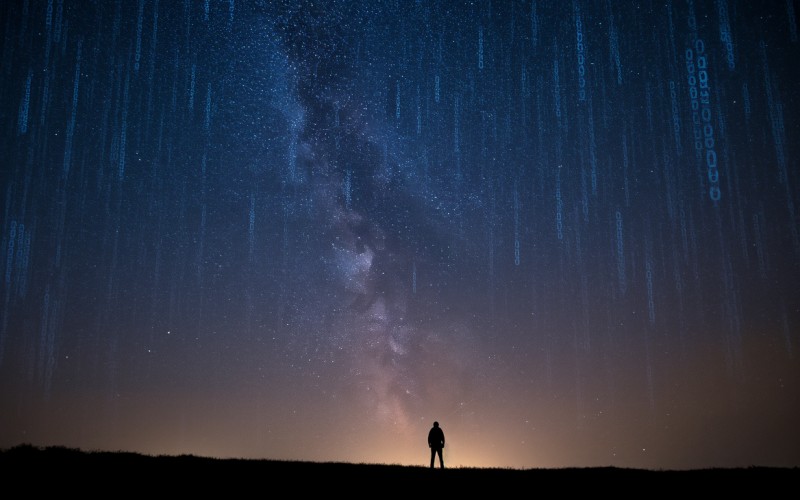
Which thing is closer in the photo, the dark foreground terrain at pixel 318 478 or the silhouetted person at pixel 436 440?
the dark foreground terrain at pixel 318 478

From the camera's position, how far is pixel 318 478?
11.5 metres

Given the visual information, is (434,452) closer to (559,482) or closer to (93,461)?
(559,482)

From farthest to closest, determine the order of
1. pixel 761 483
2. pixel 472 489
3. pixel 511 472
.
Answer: pixel 511 472, pixel 761 483, pixel 472 489

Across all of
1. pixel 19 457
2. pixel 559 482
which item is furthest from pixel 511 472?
pixel 19 457

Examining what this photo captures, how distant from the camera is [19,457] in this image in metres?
12.2

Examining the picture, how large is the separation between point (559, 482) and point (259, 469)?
720 centimetres

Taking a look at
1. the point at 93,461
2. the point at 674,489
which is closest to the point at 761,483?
the point at 674,489

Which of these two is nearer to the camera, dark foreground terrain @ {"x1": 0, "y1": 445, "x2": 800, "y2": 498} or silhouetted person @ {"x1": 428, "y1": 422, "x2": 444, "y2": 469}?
dark foreground terrain @ {"x1": 0, "y1": 445, "x2": 800, "y2": 498}

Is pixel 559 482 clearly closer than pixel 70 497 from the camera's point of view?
No

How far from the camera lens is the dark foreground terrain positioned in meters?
10.0

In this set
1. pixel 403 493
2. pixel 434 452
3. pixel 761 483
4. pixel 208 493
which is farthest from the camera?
pixel 434 452

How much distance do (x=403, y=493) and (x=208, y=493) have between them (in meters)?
3.77

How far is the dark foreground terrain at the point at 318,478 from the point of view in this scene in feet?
32.9

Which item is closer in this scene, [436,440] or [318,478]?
[318,478]
